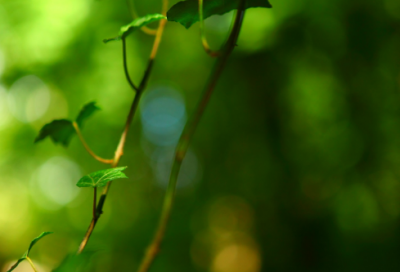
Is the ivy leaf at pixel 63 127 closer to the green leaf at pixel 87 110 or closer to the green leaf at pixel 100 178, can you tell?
the green leaf at pixel 87 110

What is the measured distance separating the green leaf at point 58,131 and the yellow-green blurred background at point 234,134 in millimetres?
2374

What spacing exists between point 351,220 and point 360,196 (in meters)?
0.30

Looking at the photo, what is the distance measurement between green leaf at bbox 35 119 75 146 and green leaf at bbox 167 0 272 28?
33 cm

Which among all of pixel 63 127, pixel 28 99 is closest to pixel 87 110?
pixel 63 127

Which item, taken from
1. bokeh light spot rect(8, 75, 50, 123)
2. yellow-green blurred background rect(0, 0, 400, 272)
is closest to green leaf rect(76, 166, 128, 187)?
yellow-green blurred background rect(0, 0, 400, 272)

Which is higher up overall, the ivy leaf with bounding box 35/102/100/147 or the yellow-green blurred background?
the ivy leaf with bounding box 35/102/100/147

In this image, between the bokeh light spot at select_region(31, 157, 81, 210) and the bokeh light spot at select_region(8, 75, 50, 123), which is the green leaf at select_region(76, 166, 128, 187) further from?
the bokeh light spot at select_region(31, 157, 81, 210)

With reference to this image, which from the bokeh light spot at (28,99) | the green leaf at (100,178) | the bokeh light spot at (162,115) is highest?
the green leaf at (100,178)

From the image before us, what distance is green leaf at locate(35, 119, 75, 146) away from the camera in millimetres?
640

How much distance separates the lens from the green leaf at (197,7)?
19.1 inches

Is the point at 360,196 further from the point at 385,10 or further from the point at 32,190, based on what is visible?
the point at 32,190

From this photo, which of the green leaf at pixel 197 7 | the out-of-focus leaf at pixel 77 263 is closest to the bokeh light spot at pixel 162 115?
the green leaf at pixel 197 7

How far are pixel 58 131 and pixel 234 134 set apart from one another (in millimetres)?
3979

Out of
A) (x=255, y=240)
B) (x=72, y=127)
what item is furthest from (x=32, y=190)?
(x=72, y=127)
